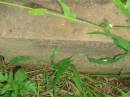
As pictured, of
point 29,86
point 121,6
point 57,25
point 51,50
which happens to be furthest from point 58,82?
point 121,6

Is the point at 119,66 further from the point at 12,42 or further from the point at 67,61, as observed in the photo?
the point at 12,42

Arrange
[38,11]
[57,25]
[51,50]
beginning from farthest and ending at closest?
[51,50] → [57,25] → [38,11]

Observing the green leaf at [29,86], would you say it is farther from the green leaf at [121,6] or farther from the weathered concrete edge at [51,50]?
the green leaf at [121,6]

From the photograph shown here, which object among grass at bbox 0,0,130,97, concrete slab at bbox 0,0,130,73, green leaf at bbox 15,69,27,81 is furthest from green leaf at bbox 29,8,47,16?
green leaf at bbox 15,69,27,81

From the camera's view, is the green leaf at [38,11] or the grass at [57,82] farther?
the grass at [57,82]

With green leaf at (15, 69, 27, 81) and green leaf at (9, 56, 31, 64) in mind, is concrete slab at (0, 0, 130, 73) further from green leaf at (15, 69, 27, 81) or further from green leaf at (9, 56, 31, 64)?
green leaf at (15, 69, 27, 81)

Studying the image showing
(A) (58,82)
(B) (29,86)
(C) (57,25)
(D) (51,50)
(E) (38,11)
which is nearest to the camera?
(E) (38,11)

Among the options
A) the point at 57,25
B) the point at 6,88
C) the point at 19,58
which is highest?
the point at 57,25

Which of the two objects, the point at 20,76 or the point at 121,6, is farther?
the point at 20,76

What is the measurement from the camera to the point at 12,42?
151 centimetres

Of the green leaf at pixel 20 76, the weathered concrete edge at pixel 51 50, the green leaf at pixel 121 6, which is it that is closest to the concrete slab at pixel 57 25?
the weathered concrete edge at pixel 51 50

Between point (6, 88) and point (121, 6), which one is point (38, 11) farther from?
point (6, 88)

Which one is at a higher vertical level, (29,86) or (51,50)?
Answer: (51,50)

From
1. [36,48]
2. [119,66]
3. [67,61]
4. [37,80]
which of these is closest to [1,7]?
[36,48]
